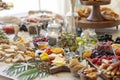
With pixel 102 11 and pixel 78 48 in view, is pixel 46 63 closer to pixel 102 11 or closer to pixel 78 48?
pixel 78 48

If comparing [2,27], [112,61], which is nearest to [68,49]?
[112,61]

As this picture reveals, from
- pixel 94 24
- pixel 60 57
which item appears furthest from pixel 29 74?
pixel 94 24

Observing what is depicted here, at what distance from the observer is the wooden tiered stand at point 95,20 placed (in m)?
2.08

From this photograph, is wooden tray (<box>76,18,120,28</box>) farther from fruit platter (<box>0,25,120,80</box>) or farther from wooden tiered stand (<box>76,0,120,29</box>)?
fruit platter (<box>0,25,120,80</box>)

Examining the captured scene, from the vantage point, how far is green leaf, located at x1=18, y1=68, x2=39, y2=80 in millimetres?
1212

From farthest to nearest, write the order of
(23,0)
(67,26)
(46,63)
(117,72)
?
(23,0)
(67,26)
(46,63)
(117,72)

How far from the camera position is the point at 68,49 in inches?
60.0

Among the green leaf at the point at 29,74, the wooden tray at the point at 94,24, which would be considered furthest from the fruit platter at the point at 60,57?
the wooden tray at the point at 94,24

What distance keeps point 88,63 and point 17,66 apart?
34 centimetres

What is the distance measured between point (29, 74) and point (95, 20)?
1023 millimetres

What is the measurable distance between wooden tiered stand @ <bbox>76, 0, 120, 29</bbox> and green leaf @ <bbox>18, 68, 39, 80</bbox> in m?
0.90

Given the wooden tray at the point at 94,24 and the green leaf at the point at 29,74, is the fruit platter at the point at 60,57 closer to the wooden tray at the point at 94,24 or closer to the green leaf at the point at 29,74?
the green leaf at the point at 29,74

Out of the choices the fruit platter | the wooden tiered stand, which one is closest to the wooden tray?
the wooden tiered stand

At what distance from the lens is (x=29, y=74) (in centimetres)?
124
